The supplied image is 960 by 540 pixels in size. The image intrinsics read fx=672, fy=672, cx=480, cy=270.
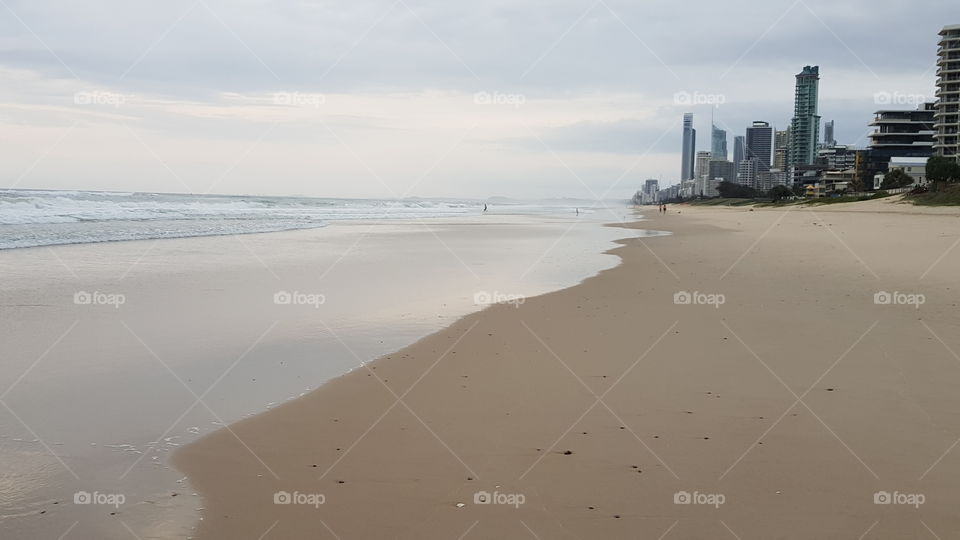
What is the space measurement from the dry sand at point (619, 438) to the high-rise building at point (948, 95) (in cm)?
10377

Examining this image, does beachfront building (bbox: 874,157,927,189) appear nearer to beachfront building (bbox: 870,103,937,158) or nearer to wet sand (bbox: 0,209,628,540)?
beachfront building (bbox: 870,103,937,158)

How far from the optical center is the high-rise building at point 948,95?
92.1 meters

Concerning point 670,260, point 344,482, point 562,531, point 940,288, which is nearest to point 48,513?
point 344,482

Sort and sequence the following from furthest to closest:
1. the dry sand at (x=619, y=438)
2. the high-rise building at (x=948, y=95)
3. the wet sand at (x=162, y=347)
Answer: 1. the high-rise building at (x=948, y=95)
2. the wet sand at (x=162, y=347)
3. the dry sand at (x=619, y=438)

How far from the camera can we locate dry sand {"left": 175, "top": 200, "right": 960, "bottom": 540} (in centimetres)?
372

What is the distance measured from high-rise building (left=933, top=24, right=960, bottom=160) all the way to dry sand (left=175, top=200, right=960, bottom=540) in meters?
104

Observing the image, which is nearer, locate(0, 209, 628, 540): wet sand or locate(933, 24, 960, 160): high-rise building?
locate(0, 209, 628, 540): wet sand

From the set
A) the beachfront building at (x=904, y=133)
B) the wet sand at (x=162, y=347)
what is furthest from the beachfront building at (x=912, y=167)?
the wet sand at (x=162, y=347)

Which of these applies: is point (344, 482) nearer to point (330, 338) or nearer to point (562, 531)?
point (562, 531)

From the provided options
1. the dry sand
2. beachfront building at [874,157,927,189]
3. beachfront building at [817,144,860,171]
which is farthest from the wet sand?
beachfront building at [817,144,860,171]

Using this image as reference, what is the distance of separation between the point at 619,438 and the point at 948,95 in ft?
366

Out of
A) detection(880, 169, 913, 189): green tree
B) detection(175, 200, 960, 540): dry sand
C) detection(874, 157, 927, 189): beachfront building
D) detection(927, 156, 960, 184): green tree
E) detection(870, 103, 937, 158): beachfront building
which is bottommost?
detection(175, 200, 960, 540): dry sand

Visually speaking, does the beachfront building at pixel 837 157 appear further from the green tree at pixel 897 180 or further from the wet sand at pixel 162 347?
the wet sand at pixel 162 347

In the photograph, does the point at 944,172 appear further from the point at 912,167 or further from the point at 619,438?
the point at 619,438
